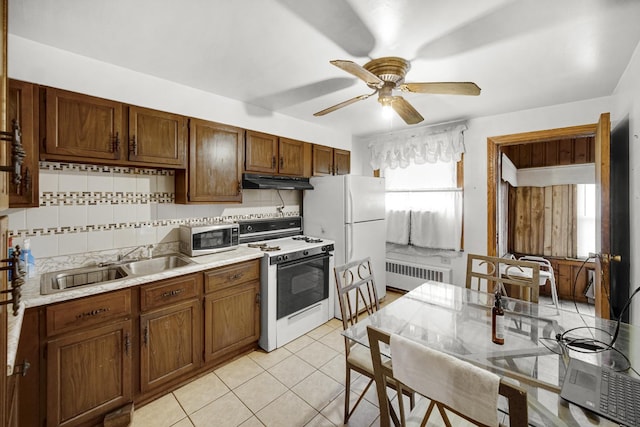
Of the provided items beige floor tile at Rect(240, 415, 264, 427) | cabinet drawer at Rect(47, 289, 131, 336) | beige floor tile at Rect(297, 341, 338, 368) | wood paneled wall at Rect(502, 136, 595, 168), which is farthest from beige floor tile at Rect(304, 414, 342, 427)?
wood paneled wall at Rect(502, 136, 595, 168)

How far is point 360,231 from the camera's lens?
10.5 feet

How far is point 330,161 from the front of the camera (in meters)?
3.60

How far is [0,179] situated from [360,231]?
9.12 feet

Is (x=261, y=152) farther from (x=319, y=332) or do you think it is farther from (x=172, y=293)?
(x=319, y=332)

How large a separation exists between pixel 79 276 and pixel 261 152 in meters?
1.77

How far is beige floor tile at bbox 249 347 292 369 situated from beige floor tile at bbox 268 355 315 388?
6cm

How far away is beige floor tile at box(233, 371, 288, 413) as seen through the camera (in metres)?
1.89

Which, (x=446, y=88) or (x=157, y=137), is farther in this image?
(x=157, y=137)

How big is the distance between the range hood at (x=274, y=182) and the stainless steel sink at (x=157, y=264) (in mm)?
882

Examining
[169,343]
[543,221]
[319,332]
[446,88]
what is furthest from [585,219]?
[169,343]

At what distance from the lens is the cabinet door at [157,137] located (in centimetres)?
202

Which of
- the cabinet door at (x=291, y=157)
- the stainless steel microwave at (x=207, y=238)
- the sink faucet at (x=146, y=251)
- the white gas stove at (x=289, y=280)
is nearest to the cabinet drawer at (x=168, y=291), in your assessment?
the stainless steel microwave at (x=207, y=238)

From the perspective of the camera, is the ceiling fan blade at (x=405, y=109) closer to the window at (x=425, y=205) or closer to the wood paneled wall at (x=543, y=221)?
the window at (x=425, y=205)

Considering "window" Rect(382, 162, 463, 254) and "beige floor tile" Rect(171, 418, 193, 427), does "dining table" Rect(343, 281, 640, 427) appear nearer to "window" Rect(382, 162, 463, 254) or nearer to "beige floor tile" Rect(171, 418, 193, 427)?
"beige floor tile" Rect(171, 418, 193, 427)
